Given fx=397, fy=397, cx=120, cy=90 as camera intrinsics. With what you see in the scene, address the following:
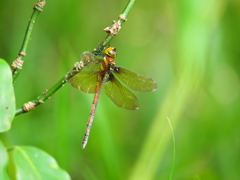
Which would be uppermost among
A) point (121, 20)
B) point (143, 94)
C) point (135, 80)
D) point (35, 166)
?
point (121, 20)

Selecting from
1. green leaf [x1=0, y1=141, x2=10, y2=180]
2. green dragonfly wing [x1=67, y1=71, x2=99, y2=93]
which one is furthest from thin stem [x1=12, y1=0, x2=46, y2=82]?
green dragonfly wing [x1=67, y1=71, x2=99, y2=93]

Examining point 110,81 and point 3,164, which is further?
point 110,81

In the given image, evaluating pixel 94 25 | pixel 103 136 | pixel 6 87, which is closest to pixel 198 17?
pixel 103 136

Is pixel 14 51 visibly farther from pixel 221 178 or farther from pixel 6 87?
pixel 6 87

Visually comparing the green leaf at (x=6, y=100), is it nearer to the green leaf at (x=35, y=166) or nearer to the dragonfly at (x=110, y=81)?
the green leaf at (x=35, y=166)

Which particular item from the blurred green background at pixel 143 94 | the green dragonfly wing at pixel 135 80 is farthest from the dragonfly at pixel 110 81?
the blurred green background at pixel 143 94

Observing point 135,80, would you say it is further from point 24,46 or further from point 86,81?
point 24,46

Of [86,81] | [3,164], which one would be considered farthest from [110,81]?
[3,164]
